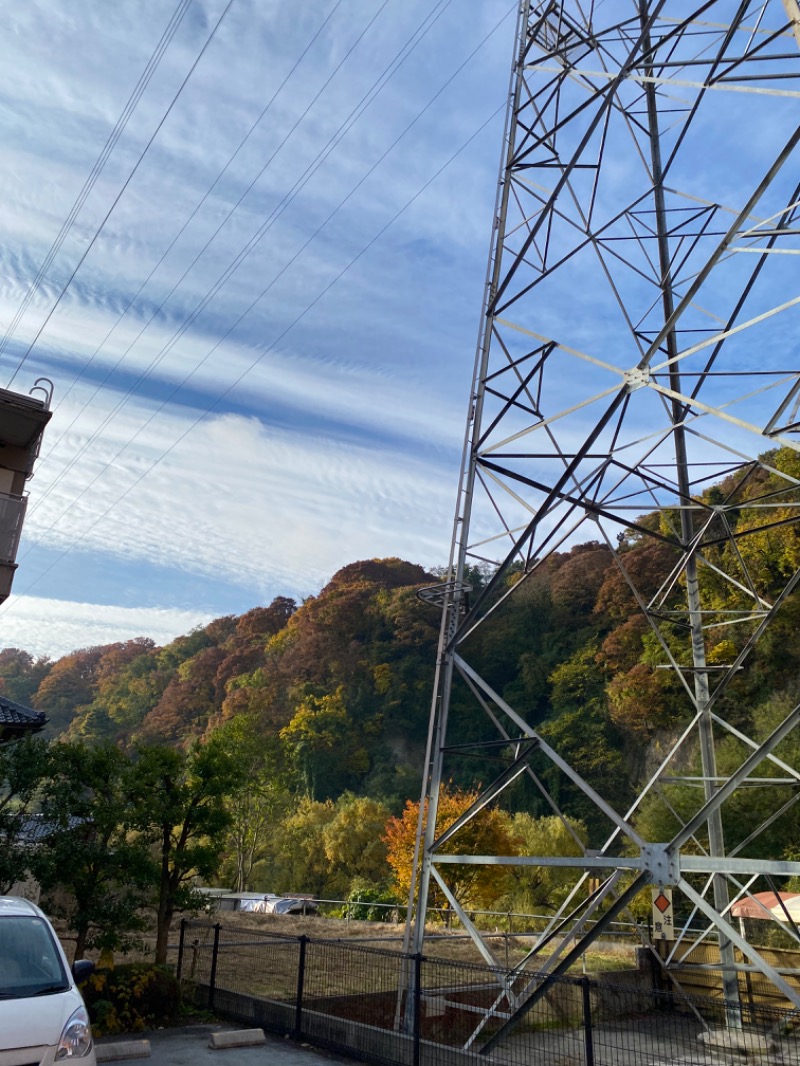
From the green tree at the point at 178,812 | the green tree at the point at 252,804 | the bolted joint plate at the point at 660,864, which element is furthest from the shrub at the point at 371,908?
the bolted joint plate at the point at 660,864

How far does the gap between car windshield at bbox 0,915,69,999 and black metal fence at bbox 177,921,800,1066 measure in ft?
11.1

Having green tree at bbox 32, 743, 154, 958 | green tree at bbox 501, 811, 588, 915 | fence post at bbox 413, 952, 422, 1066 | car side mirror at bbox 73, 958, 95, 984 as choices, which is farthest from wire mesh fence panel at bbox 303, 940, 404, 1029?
green tree at bbox 501, 811, 588, 915

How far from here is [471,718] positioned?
4647 cm

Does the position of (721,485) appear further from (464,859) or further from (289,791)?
(464,859)

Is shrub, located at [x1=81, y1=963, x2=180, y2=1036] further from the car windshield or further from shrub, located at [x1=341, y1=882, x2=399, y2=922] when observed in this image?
shrub, located at [x1=341, y1=882, x2=399, y2=922]

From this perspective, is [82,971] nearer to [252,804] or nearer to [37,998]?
[37,998]

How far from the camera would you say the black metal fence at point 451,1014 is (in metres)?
7.75

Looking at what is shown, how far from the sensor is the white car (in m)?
4.90

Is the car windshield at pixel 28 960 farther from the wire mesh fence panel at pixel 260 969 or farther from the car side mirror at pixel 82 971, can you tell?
the wire mesh fence panel at pixel 260 969

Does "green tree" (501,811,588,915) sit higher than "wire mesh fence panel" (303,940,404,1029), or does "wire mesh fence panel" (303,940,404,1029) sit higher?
"wire mesh fence panel" (303,940,404,1029)

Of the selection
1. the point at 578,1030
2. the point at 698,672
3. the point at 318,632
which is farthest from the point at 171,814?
the point at 318,632

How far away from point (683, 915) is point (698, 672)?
11.6 m

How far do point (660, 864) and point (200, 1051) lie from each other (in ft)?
16.9

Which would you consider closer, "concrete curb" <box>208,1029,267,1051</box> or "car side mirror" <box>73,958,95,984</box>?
"car side mirror" <box>73,958,95,984</box>
